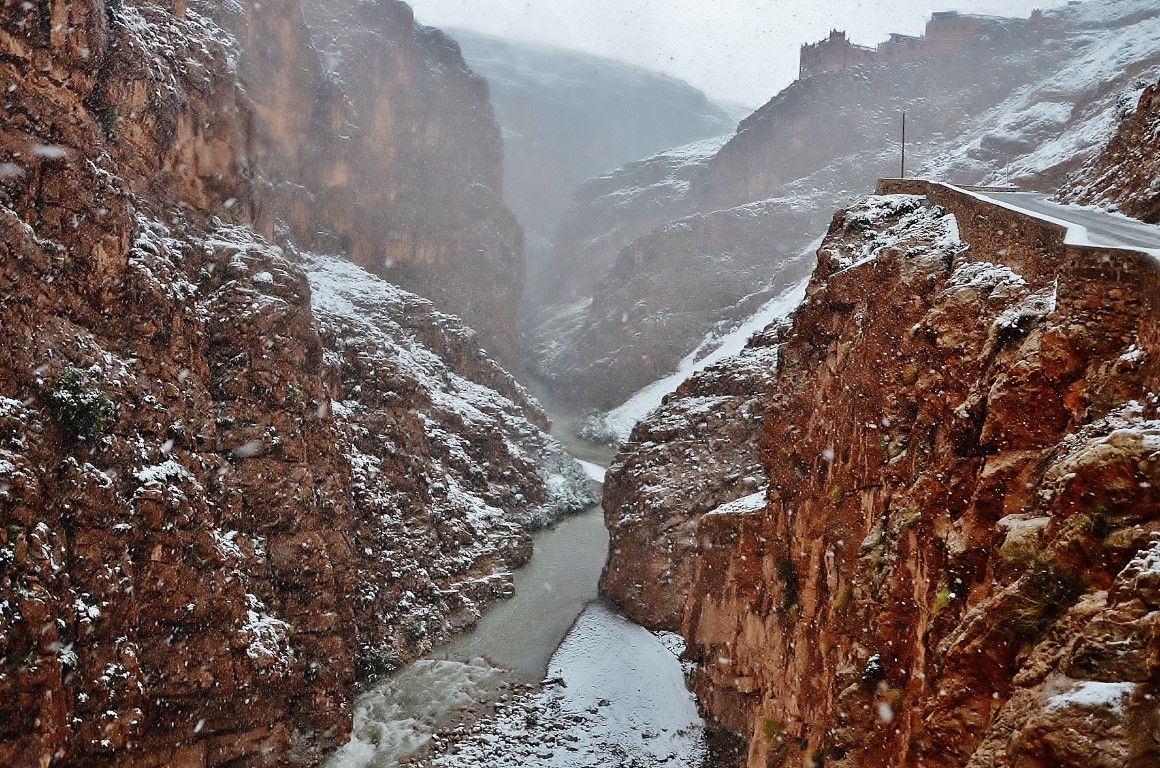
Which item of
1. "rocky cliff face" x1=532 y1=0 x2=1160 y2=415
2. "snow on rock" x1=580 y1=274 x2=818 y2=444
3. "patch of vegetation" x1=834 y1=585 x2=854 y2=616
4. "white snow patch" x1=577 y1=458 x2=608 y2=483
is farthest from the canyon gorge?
"rocky cliff face" x1=532 y1=0 x2=1160 y2=415

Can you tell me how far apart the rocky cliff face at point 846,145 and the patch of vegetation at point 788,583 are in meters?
66.2

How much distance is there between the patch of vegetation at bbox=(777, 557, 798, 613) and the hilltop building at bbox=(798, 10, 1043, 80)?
117m

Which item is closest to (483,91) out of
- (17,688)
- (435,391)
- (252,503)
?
(435,391)

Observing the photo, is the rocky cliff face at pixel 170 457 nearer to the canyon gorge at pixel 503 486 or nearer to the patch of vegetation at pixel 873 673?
the canyon gorge at pixel 503 486

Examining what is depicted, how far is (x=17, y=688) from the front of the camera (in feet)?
63.7

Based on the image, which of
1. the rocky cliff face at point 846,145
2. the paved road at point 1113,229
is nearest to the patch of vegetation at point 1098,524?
the paved road at point 1113,229

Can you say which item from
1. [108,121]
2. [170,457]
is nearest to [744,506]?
[170,457]

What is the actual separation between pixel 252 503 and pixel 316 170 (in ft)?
181

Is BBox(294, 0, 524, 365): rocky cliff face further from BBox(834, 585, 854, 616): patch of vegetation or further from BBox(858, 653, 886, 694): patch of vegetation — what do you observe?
BBox(858, 653, 886, 694): patch of vegetation

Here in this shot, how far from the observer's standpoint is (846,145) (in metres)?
115

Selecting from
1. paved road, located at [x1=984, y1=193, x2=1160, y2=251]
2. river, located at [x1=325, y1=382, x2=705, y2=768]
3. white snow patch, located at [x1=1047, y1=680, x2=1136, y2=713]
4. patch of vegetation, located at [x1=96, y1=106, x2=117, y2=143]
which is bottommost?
river, located at [x1=325, y1=382, x2=705, y2=768]

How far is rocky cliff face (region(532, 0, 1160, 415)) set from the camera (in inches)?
3383

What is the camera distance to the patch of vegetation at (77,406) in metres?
22.5

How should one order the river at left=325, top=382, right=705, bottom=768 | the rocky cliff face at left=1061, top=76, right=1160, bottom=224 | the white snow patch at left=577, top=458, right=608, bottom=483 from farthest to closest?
the white snow patch at left=577, top=458, right=608, bottom=483 → the river at left=325, top=382, right=705, bottom=768 → the rocky cliff face at left=1061, top=76, right=1160, bottom=224
